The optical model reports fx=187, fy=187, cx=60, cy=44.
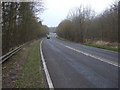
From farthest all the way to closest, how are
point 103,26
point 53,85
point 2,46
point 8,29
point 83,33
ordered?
point 83,33, point 103,26, point 8,29, point 2,46, point 53,85

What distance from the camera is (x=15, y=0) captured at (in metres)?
16.1

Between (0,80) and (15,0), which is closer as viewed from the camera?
(0,80)

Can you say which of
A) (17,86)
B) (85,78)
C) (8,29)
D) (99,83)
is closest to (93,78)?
(85,78)

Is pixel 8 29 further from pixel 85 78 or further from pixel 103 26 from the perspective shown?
pixel 103 26

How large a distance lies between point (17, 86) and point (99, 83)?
3.05 meters

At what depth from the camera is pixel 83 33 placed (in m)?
58.5

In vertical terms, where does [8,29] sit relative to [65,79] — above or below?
above

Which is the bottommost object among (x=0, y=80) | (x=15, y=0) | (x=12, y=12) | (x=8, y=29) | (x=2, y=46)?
(x=0, y=80)

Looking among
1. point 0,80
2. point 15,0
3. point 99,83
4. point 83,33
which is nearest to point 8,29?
point 15,0

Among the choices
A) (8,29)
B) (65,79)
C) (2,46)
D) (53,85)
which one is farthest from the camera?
(8,29)

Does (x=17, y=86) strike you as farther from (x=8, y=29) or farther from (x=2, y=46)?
(x=8, y=29)

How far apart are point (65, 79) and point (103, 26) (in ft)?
142

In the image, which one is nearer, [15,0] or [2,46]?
[2,46]

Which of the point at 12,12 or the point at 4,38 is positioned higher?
the point at 12,12
